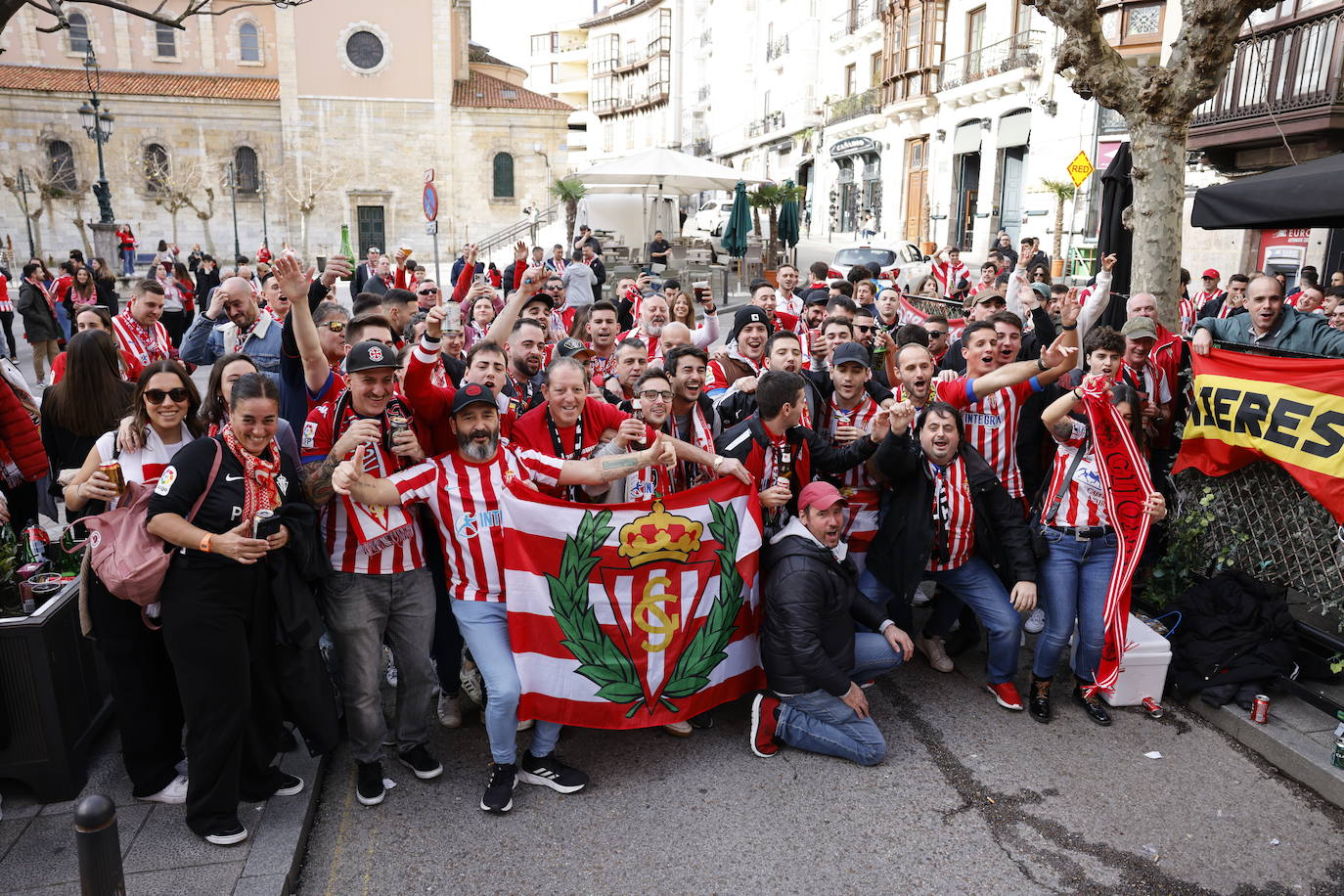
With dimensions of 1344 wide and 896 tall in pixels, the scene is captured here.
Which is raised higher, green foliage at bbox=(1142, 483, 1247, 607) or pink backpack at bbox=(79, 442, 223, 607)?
pink backpack at bbox=(79, 442, 223, 607)

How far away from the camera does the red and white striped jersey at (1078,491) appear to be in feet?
16.4

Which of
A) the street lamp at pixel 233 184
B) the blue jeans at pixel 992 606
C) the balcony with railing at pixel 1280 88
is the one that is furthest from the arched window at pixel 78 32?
the blue jeans at pixel 992 606

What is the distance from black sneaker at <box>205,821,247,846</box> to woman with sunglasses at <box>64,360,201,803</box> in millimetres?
388

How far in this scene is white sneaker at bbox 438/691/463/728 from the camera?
485 cm

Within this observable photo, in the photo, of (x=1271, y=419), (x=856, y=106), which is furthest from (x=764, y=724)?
(x=856, y=106)

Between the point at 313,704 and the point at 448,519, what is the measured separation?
992mm

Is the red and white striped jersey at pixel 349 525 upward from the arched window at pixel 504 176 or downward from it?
downward

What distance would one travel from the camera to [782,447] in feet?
16.6

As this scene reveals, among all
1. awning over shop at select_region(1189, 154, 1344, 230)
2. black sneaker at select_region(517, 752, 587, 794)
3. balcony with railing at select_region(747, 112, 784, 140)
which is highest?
balcony with railing at select_region(747, 112, 784, 140)

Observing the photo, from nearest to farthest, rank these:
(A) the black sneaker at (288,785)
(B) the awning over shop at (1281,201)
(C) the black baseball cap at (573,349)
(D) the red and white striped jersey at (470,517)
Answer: (A) the black sneaker at (288,785)
(D) the red and white striped jersey at (470,517)
(B) the awning over shop at (1281,201)
(C) the black baseball cap at (573,349)

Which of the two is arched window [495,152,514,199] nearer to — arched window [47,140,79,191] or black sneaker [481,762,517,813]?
arched window [47,140,79,191]

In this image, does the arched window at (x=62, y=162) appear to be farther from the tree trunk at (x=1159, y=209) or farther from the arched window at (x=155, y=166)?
the tree trunk at (x=1159, y=209)

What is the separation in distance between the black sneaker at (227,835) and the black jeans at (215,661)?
2 cm

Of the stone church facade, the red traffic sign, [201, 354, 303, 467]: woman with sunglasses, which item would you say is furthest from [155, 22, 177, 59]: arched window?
[201, 354, 303, 467]: woman with sunglasses
